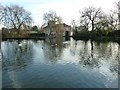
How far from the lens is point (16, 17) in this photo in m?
72.6

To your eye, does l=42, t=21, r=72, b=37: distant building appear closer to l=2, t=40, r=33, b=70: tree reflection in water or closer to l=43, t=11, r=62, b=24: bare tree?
l=43, t=11, r=62, b=24: bare tree

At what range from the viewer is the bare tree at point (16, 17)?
71.3 metres

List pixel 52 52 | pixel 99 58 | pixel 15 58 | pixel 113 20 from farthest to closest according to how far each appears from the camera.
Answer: pixel 113 20, pixel 52 52, pixel 15 58, pixel 99 58

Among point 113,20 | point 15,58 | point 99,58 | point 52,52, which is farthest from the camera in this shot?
point 113,20

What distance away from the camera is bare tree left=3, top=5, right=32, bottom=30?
234 ft

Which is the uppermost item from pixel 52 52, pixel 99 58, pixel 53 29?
pixel 53 29

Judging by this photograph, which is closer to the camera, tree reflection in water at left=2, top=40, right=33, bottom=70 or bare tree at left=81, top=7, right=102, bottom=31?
tree reflection in water at left=2, top=40, right=33, bottom=70

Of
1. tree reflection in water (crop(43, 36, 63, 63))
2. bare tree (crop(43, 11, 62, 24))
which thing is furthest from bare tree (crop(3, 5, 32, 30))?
tree reflection in water (crop(43, 36, 63, 63))

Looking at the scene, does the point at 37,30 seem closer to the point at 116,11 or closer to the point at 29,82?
the point at 116,11

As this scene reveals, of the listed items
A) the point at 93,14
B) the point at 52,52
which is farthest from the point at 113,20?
the point at 52,52

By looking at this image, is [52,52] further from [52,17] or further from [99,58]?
[52,17]

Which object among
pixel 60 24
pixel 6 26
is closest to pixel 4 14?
pixel 6 26

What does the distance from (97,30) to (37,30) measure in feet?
121

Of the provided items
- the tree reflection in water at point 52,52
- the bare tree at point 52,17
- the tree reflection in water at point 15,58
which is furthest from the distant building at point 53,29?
the tree reflection in water at point 15,58
